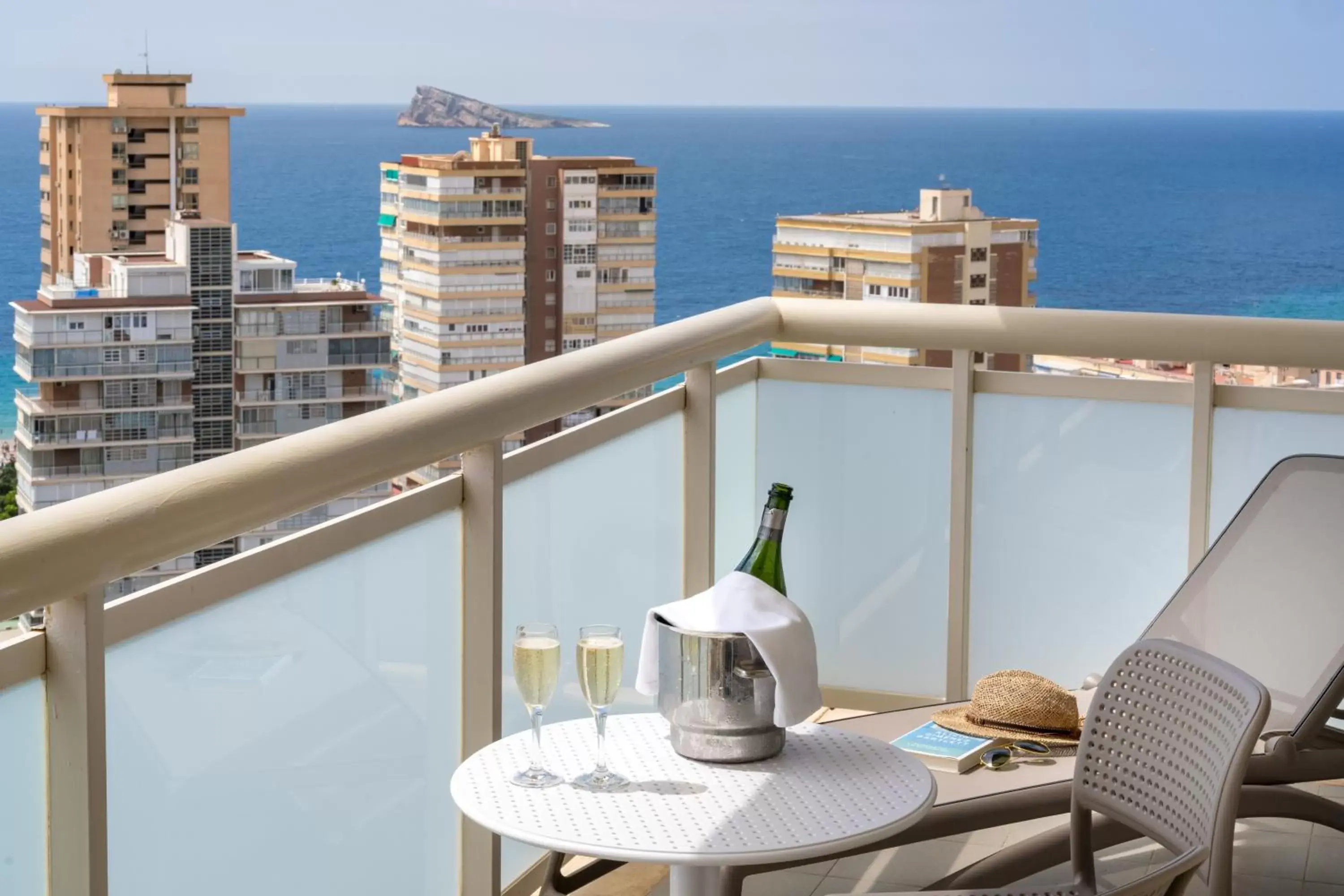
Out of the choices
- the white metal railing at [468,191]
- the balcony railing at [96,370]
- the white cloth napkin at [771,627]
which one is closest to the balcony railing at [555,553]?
the white cloth napkin at [771,627]

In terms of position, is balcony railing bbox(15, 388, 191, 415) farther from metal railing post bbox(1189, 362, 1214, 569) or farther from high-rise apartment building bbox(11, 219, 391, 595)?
metal railing post bbox(1189, 362, 1214, 569)

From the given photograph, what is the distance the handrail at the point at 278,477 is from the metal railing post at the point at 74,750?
0.17ft

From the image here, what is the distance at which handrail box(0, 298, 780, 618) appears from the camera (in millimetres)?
1068

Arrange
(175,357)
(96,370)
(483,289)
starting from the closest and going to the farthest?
(96,370), (175,357), (483,289)

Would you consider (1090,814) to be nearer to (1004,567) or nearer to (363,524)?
(363,524)

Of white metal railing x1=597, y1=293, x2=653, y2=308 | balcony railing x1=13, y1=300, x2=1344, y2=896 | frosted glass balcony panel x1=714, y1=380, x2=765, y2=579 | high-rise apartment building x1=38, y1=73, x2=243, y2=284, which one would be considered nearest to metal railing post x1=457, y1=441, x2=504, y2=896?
balcony railing x1=13, y1=300, x2=1344, y2=896

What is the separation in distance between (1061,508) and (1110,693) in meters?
1.23

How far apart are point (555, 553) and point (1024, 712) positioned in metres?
0.71

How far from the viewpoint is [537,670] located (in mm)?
1383

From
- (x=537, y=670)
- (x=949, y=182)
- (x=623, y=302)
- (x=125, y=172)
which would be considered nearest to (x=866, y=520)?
(x=537, y=670)

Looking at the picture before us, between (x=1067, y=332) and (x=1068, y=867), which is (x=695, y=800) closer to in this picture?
(x=1068, y=867)

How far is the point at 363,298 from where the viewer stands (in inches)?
1425

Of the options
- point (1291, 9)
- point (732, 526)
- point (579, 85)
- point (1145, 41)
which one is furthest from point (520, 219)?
point (732, 526)

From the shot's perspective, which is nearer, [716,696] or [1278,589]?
[716,696]
